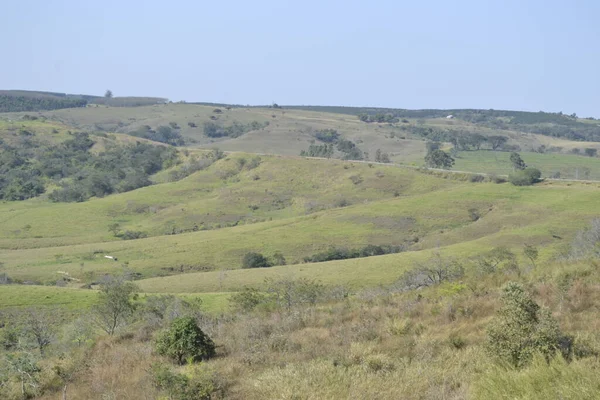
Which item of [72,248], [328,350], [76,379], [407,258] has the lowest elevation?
[72,248]

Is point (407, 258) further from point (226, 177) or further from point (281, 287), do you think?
point (226, 177)

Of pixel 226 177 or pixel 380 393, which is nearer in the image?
pixel 380 393

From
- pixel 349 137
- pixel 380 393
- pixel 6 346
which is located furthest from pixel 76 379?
pixel 349 137

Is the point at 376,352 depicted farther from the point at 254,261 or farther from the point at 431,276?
the point at 254,261

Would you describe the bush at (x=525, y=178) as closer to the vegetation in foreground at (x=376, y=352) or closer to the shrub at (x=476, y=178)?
the shrub at (x=476, y=178)

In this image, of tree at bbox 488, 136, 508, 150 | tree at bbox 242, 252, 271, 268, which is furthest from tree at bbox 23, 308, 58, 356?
tree at bbox 488, 136, 508, 150

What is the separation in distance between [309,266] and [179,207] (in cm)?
5055

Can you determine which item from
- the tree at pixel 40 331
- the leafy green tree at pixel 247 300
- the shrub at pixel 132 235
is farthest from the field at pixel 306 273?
the shrub at pixel 132 235

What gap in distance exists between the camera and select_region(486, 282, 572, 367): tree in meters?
12.0

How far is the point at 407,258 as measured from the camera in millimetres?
64938

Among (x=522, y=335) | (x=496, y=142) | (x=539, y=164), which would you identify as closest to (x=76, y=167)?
(x=539, y=164)

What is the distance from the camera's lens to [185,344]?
53.1 feet

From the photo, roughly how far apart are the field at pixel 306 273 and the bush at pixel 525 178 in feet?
6.59

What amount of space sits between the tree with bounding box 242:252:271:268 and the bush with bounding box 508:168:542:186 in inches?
1800
